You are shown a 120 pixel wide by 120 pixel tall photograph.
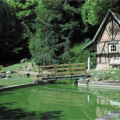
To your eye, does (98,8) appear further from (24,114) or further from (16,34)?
(24,114)

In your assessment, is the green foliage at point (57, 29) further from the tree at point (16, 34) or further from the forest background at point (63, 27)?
the tree at point (16, 34)

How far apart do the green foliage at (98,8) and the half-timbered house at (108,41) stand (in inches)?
193

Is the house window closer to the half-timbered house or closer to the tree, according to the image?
the half-timbered house

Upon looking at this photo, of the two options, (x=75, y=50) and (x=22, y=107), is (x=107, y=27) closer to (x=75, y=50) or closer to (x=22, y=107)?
(x=75, y=50)

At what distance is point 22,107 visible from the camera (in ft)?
26.7

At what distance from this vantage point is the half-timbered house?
852 inches

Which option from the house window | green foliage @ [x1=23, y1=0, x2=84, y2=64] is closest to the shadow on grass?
the house window

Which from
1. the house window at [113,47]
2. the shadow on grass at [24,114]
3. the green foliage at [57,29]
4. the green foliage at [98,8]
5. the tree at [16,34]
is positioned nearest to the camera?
the shadow on grass at [24,114]

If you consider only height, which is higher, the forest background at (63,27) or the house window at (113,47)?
the forest background at (63,27)

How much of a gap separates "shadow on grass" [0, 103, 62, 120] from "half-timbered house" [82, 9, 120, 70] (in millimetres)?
15275

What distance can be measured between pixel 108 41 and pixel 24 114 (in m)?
17.8

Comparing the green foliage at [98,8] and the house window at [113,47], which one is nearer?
the house window at [113,47]

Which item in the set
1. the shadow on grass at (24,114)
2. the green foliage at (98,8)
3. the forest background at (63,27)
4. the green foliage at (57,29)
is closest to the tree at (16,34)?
the forest background at (63,27)

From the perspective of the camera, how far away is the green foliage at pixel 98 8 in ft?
86.4
